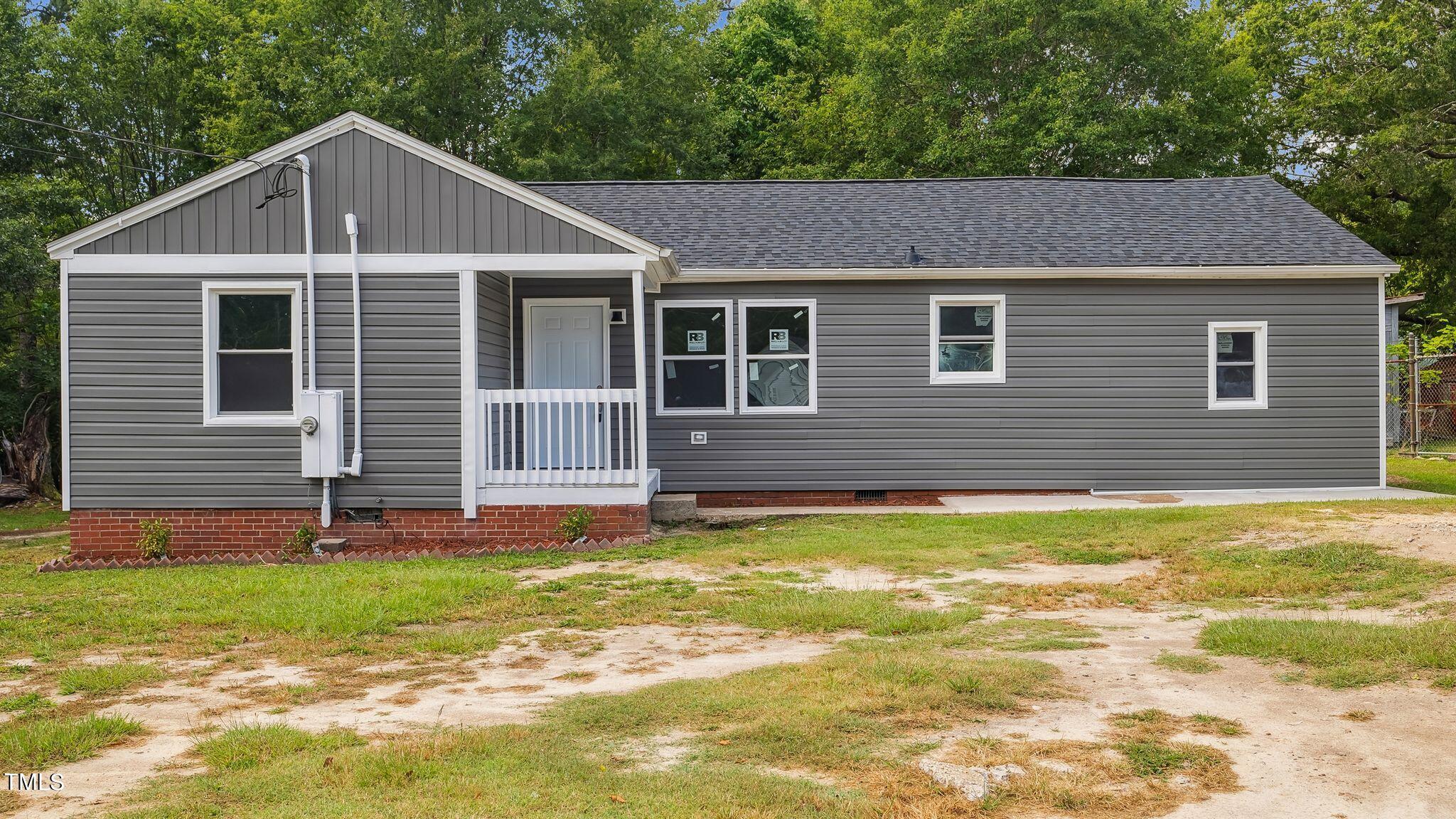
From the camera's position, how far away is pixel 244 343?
10.9m

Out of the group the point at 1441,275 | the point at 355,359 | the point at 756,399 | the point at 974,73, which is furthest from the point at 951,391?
the point at 1441,275

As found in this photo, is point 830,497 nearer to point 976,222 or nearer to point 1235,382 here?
point 976,222

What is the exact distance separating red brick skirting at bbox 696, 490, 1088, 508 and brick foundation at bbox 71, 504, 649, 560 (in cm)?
345

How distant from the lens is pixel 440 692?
5.52 m

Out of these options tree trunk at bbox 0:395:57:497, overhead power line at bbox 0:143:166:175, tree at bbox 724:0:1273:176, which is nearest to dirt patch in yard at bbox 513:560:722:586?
tree trunk at bbox 0:395:57:497

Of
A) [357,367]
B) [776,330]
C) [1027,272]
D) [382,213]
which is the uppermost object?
[382,213]

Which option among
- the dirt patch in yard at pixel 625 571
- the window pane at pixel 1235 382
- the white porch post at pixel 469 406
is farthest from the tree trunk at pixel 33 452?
the window pane at pixel 1235 382

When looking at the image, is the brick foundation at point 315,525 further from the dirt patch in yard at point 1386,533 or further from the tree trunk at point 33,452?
the tree trunk at point 33,452

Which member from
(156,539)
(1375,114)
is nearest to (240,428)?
(156,539)

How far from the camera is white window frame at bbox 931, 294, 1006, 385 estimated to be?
555 inches

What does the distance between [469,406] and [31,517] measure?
30.7 ft

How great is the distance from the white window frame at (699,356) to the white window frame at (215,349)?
4.56 meters

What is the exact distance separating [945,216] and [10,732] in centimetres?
1291

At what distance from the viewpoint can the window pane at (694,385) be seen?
14.2 metres
